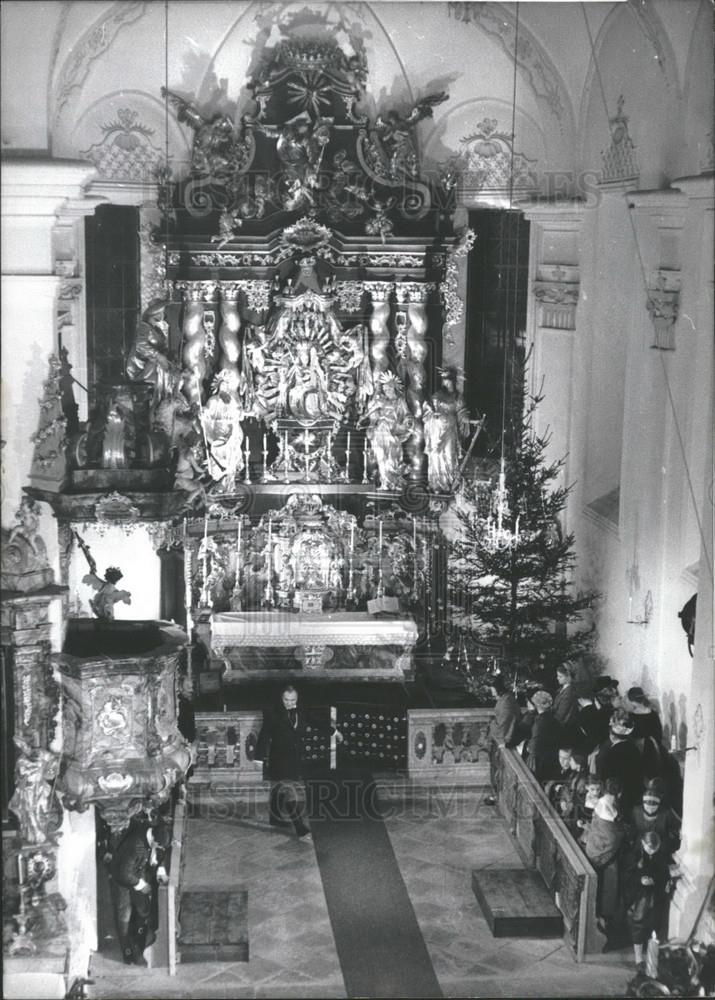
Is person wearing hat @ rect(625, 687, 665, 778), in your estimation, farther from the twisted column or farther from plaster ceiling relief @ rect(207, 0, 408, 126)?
plaster ceiling relief @ rect(207, 0, 408, 126)

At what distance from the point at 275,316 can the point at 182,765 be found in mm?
2912

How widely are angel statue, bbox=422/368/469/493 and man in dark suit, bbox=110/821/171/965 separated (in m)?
2.87

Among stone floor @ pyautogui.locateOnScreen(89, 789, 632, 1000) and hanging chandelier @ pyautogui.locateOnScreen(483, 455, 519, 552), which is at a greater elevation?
hanging chandelier @ pyautogui.locateOnScreen(483, 455, 519, 552)

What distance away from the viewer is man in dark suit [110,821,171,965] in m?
8.39

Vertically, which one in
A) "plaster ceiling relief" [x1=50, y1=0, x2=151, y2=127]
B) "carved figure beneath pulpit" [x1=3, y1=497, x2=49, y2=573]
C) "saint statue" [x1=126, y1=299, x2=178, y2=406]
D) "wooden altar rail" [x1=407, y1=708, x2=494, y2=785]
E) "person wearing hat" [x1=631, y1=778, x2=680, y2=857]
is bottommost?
"person wearing hat" [x1=631, y1=778, x2=680, y2=857]

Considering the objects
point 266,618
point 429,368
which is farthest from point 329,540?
point 429,368

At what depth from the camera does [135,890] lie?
27.6ft

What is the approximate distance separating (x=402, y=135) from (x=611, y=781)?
13.9ft

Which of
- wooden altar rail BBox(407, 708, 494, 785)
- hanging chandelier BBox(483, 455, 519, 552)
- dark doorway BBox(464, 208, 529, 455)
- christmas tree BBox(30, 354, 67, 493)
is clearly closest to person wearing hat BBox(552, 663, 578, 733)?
wooden altar rail BBox(407, 708, 494, 785)

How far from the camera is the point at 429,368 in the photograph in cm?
966

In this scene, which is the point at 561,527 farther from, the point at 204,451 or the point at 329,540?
the point at 204,451

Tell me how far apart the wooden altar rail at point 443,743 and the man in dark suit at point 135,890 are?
1844mm

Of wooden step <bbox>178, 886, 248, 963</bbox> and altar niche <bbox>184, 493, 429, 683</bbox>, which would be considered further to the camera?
altar niche <bbox>184, 493, 429, 683</bbox>

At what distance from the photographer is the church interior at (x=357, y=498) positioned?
8.59 meters
